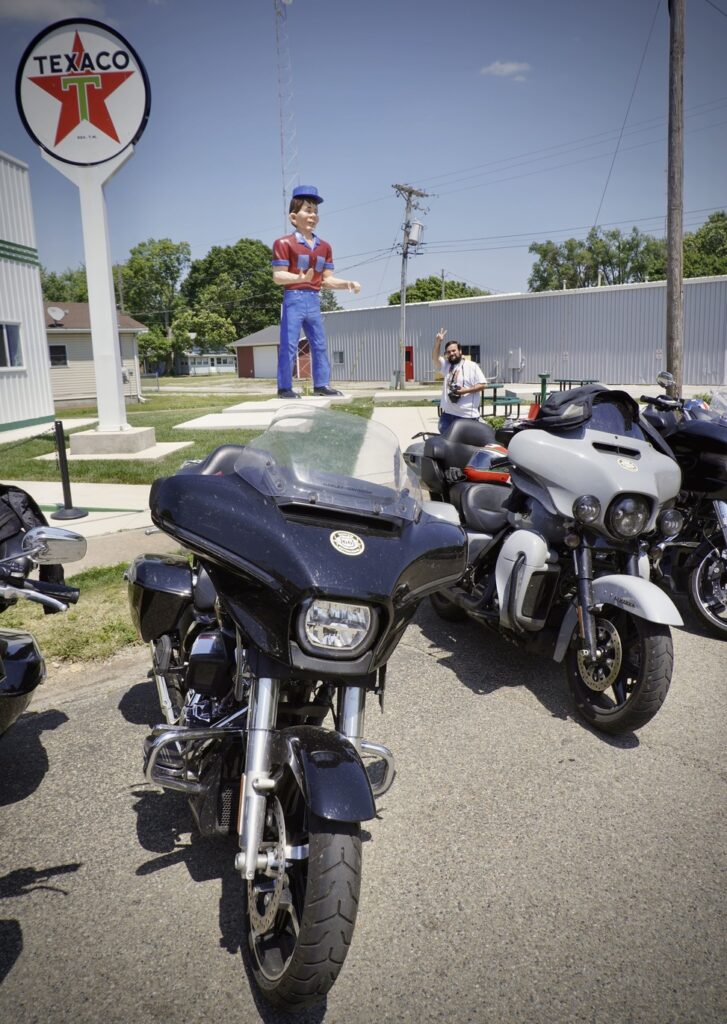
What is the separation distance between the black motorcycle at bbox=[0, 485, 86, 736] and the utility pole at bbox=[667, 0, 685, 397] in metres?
10.9

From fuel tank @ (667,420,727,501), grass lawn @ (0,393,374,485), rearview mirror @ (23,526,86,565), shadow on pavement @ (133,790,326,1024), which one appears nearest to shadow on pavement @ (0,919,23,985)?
shadow on pavement @ (133,790,326,1024)

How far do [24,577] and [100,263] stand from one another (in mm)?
10096

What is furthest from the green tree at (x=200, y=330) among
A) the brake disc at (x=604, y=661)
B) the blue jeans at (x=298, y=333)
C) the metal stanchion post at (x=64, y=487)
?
the brake disc at (x=604, y=661)

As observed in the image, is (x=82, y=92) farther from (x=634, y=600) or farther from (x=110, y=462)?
(x=634, y=600)

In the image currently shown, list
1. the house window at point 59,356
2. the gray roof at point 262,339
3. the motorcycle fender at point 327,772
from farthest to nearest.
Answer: the gray roof at point 262,339
the house window at point 59,356
the motorcycle fender at point 327,772

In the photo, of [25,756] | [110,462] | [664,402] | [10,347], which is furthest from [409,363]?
[25,756]

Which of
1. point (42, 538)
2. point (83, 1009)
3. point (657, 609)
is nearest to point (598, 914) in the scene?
point (657, 609)

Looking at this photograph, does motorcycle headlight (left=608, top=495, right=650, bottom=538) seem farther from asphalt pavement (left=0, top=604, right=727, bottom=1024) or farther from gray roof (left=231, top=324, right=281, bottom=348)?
gray roof (left=231, top=324, right=281, bottom=348)

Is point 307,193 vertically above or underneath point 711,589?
above

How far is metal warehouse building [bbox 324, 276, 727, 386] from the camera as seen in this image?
3055 cm

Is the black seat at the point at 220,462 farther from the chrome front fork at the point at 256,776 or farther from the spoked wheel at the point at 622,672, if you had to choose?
the spoked wheel at the point at 622,672

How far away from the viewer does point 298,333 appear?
882 cm

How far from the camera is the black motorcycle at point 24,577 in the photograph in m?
→ 2.21

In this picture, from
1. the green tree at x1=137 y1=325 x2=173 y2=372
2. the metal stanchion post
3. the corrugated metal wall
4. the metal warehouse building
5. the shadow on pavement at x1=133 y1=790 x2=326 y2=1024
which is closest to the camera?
the shadow on pavement at x1=133 y1=790 x2=326 y2=1024
